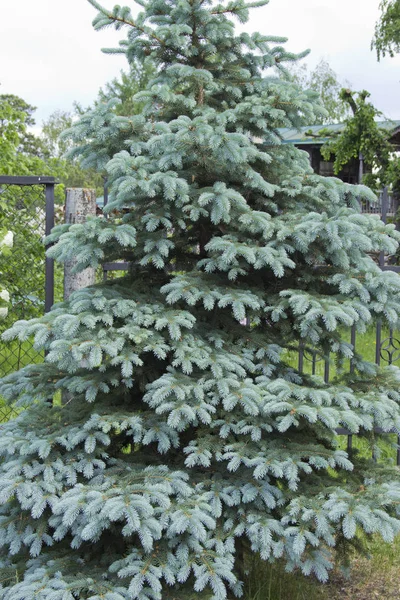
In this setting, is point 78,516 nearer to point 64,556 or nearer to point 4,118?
point 64,556

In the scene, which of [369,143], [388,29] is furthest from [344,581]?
[388,29]

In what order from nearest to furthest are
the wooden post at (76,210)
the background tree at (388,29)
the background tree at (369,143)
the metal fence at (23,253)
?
the wooden post at (76,210)
the metal fence at (23,253)
the background tree at (369,143)
the background tree at (388,29)

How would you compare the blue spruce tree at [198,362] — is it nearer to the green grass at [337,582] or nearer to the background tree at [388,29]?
the green grass at [337,582]

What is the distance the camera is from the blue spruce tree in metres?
2.47

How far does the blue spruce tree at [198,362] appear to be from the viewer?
8.11ft

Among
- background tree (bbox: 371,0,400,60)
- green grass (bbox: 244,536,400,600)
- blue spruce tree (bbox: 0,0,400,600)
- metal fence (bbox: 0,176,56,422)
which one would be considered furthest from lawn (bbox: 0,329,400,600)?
background tree (bbox: 371,0,400,60)

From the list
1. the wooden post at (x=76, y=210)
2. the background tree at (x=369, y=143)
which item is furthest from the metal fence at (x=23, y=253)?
the background tree at (x=369, y=143)

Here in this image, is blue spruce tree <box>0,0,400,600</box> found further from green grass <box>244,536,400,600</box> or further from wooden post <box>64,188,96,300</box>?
wooden post <box>64,188,96,300</box>

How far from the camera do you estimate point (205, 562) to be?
2.45 meters

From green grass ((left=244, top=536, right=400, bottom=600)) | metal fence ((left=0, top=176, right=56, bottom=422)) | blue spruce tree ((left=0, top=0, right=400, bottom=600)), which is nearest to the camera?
blue spruce tree ((left=0, top=0, right=400, bottom=600))

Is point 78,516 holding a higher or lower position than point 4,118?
lower

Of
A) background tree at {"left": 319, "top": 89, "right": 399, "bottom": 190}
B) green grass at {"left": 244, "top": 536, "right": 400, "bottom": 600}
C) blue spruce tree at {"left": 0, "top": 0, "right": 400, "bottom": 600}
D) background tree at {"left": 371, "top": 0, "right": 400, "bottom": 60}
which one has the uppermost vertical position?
background tree at {"left": 371, "top": 0, "right": 400, "bottom": 60}

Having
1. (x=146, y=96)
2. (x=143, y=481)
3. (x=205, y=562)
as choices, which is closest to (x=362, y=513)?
(x=205, y=562)

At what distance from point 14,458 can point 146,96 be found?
186 centimetres
